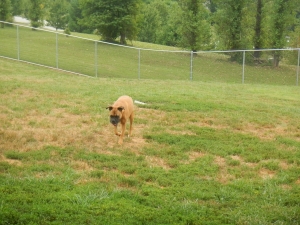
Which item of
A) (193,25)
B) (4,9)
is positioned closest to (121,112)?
(193,25)

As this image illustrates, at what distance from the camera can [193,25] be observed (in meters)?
27.4

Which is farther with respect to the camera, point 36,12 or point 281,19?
point 36,12

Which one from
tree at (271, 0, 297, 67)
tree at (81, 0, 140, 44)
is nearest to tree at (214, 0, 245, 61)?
tree at (271, 0, 297, 67)

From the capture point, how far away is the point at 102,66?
75.7 feet

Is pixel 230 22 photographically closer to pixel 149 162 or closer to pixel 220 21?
pixel 220 21

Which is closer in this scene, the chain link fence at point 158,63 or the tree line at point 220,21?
the chain link fence at point 158,63

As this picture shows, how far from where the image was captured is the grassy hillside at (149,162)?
16.0ft

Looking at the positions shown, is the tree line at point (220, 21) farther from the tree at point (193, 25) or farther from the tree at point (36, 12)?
the tree at point (36, 12)

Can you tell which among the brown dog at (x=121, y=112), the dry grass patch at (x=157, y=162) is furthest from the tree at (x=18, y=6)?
the dry grass patch at (x=157, y=162)

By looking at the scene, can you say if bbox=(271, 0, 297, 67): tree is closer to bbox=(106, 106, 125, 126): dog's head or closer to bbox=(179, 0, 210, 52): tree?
bbox=(179, 0, 210, 52): tree

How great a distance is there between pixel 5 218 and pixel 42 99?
739 centimetres

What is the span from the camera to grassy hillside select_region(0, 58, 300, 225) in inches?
192

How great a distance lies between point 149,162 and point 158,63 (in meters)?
17.6

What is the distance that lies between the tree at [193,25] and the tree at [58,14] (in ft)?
76.1
